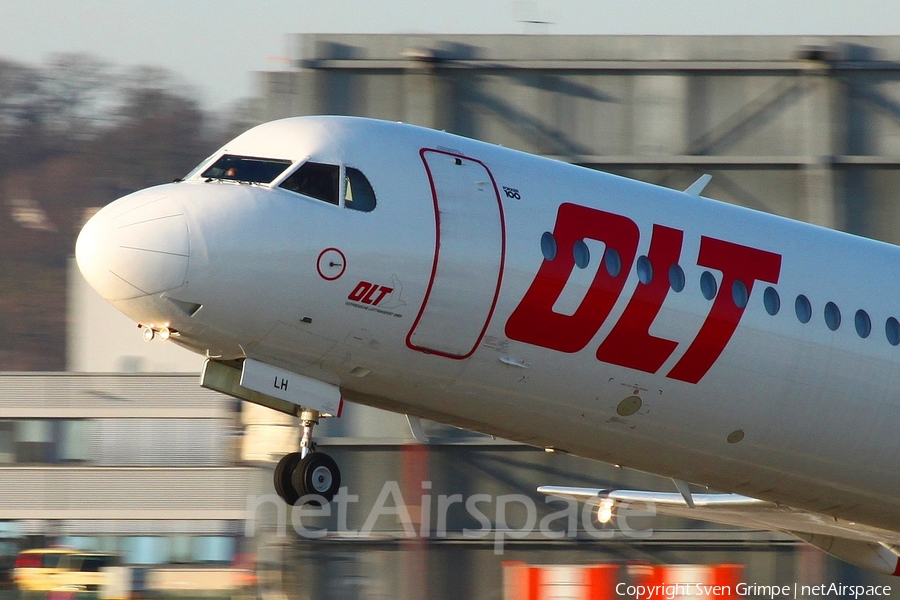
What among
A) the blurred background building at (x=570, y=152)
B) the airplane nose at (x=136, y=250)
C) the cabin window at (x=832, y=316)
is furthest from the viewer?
the blurred background building at (x=570, y=152)

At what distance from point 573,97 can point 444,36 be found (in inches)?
91.2

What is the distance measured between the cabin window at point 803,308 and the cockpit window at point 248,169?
17.1 ft

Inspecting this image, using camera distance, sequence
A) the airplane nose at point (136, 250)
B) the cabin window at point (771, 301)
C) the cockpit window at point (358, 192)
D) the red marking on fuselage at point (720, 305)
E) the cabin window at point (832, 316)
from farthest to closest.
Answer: the cabin window at point (832, 316) → the cabin window at point (771, 301) → the red marking on fuselage at point (720, 305) → the cockpit window at point (358, 192) → the airplane nose at point (136, 250)

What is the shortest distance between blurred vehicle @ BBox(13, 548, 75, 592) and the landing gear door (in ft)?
69.8

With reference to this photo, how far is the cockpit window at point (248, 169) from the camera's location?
10.8 meters

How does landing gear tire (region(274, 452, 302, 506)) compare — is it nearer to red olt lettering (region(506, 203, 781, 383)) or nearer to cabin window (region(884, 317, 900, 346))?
red olt lettering (region(506, 203, 781, 383))

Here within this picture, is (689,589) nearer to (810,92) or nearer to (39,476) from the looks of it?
(810,92)

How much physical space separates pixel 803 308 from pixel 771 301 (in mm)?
455

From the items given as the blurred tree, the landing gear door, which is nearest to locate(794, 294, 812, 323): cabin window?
the landing gear door

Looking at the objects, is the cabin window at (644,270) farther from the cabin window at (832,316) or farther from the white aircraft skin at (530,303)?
the cabin window at (832,316)

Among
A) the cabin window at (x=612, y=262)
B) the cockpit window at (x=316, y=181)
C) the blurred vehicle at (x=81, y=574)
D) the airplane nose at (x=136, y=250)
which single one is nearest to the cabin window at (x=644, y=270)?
the cabin window at (x=612, y=262)

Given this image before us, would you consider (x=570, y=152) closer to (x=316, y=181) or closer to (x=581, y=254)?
(x=581, y=254)

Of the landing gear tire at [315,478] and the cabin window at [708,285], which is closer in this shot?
the landing gear tire at [315,478]

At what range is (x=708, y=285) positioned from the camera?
12.4 metres
